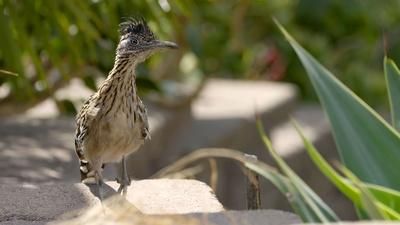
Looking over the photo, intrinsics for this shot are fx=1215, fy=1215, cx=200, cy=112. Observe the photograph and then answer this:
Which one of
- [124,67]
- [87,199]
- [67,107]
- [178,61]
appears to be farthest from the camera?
[178,61]

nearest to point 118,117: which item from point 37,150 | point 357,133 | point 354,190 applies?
point 357,133

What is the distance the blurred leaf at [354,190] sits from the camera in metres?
3.43

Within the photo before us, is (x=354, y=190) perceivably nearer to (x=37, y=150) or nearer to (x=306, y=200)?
(x=306, y=200)

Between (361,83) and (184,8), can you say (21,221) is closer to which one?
(184,8)

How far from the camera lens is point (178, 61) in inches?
377

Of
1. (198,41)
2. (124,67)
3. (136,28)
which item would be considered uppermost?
(136,28)

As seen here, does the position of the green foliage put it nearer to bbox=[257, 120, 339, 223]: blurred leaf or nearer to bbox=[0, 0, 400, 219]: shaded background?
bbox=[257, 120, 339, 223]: blurred leaf

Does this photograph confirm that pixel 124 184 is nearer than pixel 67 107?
Yes

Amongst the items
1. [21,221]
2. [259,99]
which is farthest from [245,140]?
[21,221]

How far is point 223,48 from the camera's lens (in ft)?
35.2

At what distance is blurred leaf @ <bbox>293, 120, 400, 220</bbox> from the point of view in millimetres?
3432

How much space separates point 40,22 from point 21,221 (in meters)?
2.79

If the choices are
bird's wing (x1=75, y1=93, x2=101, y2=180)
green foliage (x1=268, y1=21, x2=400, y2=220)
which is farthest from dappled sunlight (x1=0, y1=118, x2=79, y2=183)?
green foliage (x1=268, y1=21, x2=400, y2=220)

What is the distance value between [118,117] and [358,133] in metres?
1.52
